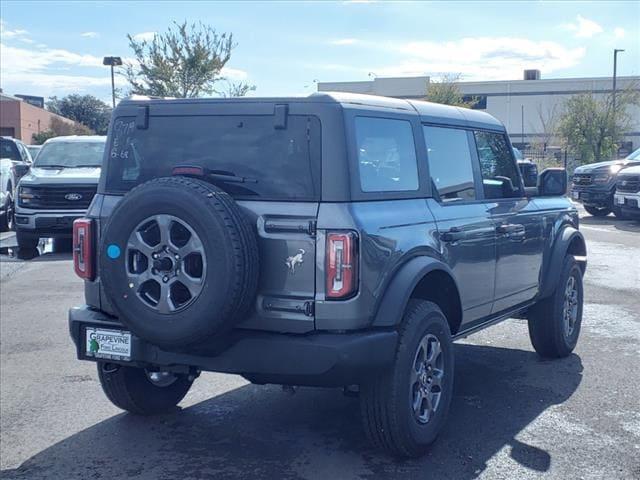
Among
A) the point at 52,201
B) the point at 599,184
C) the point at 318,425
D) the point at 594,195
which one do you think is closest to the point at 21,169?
the point at 52,201

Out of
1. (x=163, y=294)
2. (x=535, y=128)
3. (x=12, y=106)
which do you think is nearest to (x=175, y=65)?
(x=163, y=294)

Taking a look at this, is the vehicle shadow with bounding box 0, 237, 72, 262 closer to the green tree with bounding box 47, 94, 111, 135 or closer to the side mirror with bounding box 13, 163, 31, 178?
the side mirror with bounding box 13, 163, 31, 178

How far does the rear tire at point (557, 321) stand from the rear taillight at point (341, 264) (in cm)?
322

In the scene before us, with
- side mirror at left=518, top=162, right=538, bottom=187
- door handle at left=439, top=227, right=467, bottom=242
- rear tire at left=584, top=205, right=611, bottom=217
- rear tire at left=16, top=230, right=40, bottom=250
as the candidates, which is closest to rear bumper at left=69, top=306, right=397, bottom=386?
door handle at left=439, top=227, right=467, bottom=242

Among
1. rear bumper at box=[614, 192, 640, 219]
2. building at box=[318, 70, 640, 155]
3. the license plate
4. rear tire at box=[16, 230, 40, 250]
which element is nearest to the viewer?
the license plate

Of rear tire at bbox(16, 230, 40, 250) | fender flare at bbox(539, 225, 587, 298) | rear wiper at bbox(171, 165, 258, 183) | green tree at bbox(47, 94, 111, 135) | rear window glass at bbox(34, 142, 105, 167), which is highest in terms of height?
green tree at bbox(47, 94, 111, 135)

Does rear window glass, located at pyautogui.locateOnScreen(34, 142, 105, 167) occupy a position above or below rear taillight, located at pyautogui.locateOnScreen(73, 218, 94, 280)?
above

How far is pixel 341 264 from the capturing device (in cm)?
433

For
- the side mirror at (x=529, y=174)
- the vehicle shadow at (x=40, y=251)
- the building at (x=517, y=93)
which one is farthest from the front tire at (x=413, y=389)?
the building at (x=517, y=93)

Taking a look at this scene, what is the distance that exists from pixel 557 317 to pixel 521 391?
3.32ft

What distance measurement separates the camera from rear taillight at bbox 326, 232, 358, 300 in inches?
170

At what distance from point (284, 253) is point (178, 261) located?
55 cm

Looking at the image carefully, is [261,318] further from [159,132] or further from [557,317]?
[557,317]

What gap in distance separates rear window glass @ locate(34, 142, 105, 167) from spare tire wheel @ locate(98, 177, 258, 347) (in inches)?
461
